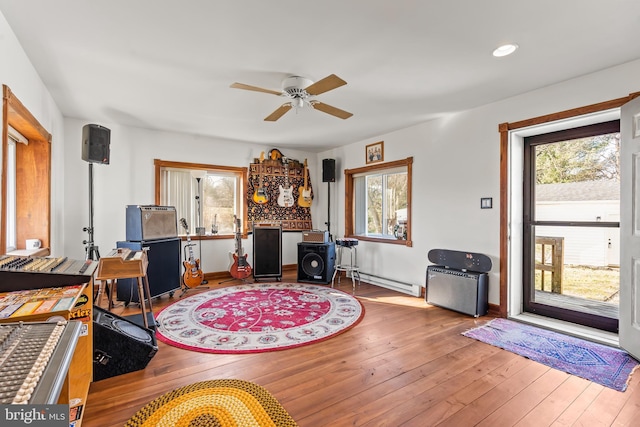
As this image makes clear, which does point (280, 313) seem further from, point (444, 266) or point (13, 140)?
point (13, 140)

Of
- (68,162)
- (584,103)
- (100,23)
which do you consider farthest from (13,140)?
(584,103)

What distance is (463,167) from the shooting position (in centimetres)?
366

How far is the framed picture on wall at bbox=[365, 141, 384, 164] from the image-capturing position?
4.75 meters

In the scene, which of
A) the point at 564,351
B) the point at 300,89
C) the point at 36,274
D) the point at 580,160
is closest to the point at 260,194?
the point at 300,89

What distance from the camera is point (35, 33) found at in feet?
6.82

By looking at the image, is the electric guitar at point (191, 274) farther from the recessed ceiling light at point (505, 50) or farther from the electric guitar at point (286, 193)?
the recessed ceiling light at point (505, 50)

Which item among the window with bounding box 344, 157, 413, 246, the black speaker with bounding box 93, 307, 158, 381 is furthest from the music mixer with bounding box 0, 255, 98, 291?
the window with bounding box 344, 157, 413, 246

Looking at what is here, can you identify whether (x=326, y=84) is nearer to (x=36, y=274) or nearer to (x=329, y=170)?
(x=36, y=274)

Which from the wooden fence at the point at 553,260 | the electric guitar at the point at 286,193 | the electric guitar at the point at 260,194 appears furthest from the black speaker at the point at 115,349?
the wooden fence at the point at 553,260

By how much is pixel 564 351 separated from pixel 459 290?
1.04 metres

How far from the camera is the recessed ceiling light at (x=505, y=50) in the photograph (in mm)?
2207

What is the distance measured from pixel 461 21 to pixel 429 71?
26.7 inches

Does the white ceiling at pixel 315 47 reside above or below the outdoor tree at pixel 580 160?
above

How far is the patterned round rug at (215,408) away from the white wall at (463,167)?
2.72 m
